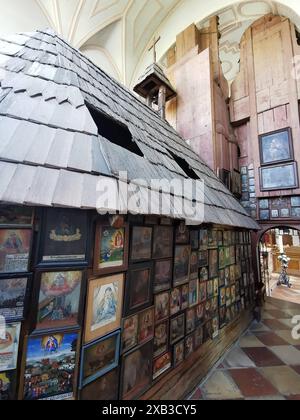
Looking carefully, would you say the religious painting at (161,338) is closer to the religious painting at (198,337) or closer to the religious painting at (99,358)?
the religious painting at (99,358)

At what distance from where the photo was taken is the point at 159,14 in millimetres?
9617

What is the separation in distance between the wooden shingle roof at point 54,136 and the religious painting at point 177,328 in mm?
1291

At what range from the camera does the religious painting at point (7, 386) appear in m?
1.37

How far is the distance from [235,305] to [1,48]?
5656 mm

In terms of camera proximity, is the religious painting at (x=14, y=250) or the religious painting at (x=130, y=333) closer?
the religious painting at (x=14, y=250)

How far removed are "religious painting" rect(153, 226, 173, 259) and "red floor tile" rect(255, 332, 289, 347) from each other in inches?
134

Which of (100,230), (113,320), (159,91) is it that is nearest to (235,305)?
(113,320)

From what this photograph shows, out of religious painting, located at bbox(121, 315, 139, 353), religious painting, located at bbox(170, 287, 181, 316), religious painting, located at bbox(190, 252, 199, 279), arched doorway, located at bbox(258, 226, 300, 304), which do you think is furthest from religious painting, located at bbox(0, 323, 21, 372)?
arched doorway, located at bbox(258, 226, 300, 304)

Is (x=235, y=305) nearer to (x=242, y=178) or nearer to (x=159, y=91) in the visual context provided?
(x=242, y=178)

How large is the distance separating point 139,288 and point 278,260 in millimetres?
11676

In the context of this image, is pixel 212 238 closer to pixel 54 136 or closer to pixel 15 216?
pixel 54 136

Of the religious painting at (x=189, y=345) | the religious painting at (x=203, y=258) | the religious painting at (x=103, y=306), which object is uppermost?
the religious painting at (x=203, y=258)

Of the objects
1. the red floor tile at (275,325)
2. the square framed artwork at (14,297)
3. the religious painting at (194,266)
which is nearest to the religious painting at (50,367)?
the square framed artwork at (14,297)

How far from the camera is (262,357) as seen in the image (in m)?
3.73
